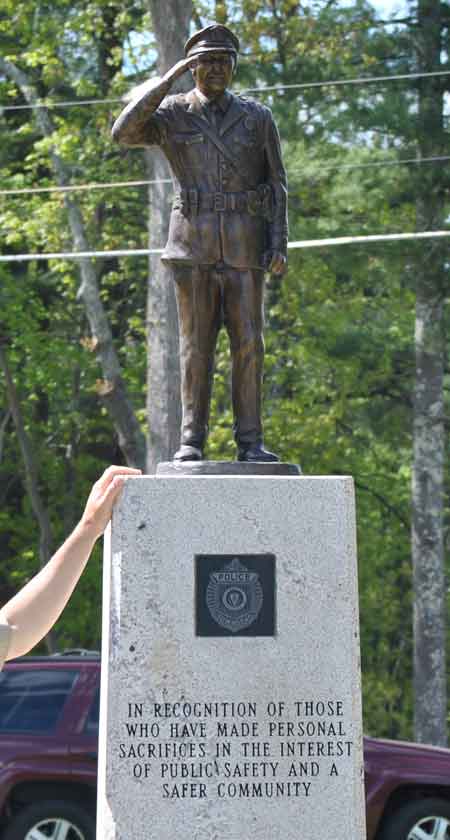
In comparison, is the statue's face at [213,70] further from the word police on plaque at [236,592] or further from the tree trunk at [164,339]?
the tree trunk at [164,339]

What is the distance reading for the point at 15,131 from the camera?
2458 cm

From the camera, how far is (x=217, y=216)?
23.2ft

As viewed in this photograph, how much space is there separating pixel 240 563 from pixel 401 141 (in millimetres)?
13883

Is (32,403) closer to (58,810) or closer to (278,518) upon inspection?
(58,810)

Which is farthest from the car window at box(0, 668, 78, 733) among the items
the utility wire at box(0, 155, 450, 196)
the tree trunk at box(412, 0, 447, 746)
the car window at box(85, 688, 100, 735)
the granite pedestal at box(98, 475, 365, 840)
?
the tree trunk at box(412, 0, 447, 746)

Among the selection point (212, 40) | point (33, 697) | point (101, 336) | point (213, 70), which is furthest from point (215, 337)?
point (101, 336)

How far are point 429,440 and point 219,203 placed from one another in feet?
42.8

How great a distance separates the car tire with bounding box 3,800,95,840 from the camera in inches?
416

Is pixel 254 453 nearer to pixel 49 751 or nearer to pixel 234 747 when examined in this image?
pixel 234 747

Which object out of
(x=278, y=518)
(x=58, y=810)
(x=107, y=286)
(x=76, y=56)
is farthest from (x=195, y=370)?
(x=107, y=286)

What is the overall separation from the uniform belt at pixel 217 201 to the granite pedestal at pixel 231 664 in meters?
1.26

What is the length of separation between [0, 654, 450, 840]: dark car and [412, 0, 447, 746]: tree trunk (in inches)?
333

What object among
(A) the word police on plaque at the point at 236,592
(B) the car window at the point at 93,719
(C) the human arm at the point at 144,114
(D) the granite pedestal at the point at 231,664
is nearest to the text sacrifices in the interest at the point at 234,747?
(D) the granite pedestal at the point at 231,664

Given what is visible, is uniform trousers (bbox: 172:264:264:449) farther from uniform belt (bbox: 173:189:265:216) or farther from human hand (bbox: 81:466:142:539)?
human hand (bbox: 81:466:142:539)
